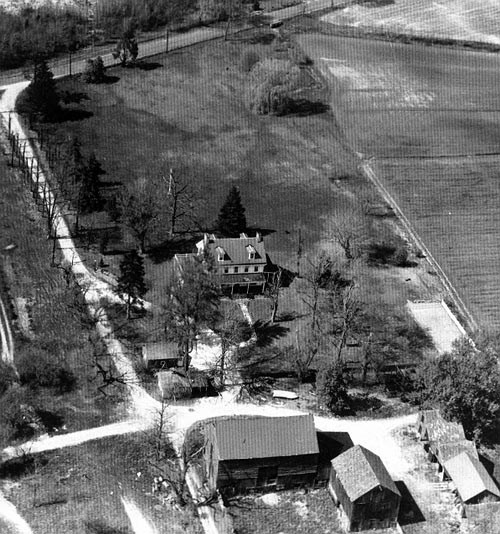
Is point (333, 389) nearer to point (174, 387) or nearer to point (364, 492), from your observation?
point (364, 492)

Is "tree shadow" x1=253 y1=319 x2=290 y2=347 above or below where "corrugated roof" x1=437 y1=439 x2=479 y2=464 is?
below

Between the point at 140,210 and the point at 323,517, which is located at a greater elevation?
the point at 140,210

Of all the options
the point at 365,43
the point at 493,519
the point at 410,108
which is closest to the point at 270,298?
the point at 493,519

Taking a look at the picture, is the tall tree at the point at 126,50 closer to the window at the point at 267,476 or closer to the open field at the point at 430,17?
the open field at the point at 430,17

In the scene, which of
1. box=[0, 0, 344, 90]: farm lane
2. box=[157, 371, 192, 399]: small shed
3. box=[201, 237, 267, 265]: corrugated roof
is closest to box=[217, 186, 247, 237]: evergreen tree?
box=[201, 237, 267, 265]: corrugated roof

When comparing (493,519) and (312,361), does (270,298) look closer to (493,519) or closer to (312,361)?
(312,361)

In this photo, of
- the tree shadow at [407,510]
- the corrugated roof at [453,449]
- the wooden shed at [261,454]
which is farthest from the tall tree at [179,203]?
the tree shadow at [407,510]

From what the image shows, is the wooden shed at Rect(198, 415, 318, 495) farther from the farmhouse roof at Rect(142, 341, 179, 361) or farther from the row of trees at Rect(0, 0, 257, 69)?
the row of trees at Rect(0, 0, 257, 69)
